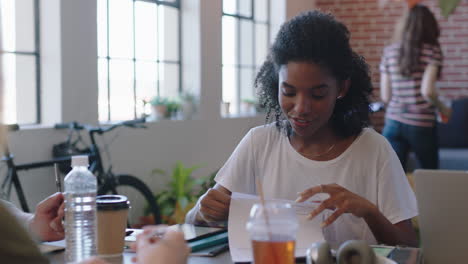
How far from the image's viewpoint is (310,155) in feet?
6.47

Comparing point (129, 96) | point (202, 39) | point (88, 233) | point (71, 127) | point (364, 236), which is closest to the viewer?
point (88, 233)

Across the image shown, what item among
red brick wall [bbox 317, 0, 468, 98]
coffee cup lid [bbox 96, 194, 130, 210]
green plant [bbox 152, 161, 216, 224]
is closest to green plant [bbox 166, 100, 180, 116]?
green plant [bbox 152, 161, 216, 224]

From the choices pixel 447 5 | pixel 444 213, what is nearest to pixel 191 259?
pixel 444 213

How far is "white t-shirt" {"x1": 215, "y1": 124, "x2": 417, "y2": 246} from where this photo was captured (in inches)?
71.1

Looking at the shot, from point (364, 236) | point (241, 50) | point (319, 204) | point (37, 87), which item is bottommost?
point (364, 236)

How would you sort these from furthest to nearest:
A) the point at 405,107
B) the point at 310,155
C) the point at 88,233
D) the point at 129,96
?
the point at 129,96
the point at 405,107
the point at 310,155
the point at 88,233

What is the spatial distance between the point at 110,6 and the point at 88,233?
11.5ft

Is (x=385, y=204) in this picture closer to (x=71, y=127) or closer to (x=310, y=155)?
(x=310, y=155)

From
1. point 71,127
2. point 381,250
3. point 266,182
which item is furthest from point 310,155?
point 71,127

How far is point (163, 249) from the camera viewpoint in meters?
1.12

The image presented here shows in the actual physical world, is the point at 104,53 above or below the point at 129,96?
above

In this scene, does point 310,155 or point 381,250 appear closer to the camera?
point 381,250

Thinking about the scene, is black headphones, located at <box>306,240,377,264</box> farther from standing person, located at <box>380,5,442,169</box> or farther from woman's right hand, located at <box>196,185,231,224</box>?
standing person, located at <box>380,5,442,169</box>

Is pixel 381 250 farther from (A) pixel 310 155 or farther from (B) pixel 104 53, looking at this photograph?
(B) pixel 104 53
